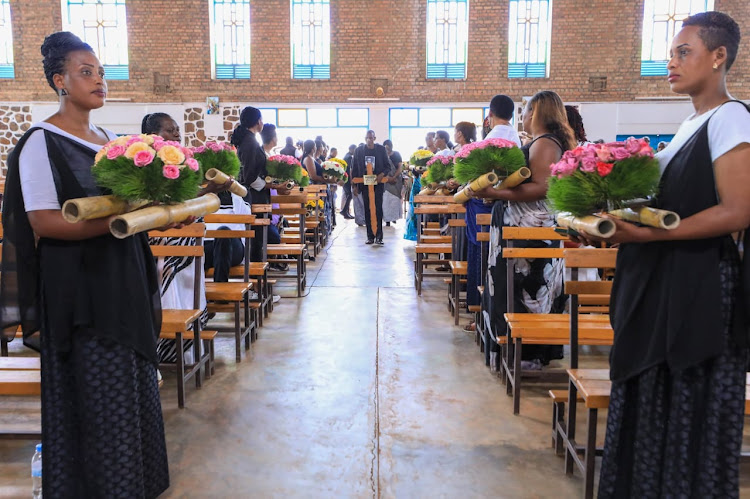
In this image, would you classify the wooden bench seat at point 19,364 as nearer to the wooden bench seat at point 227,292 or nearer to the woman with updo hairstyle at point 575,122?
the wooden bench seat at point 227,292

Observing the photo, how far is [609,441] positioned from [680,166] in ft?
3.14

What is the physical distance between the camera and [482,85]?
14602 millimetres

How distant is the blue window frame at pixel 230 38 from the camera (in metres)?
14.6

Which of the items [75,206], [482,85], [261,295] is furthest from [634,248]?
[482,85]

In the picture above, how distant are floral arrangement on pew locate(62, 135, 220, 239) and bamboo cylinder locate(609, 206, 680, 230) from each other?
1561mm

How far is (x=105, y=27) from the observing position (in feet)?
47.5

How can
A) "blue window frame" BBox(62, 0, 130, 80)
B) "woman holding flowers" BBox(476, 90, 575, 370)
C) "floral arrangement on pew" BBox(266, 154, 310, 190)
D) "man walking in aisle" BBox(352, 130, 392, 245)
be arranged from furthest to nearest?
"blue window frame" BBox(62, 0, 130, 80), "man walking in aisle" BBox(352, 130, 392, 245), "floral arrangement on pew" BBox(266, 154, 310, 190), "woman holding flowers" BBox(476, 90, 575, 370)

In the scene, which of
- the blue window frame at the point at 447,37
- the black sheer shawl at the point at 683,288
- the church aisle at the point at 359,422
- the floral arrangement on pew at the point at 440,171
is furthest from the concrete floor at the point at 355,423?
the blue window frame at the point at 447,37

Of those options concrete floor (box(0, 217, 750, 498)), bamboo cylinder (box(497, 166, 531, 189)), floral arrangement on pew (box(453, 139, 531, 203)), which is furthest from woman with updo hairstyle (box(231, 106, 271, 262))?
bamboo cylinder (box(497, 166, 531, 189))

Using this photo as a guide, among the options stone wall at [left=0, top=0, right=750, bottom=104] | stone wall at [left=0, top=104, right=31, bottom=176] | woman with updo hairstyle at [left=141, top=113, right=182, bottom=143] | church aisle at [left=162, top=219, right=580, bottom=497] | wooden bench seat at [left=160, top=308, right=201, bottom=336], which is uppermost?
stone wall at [left=0, top=0, right=750, bottom=104]

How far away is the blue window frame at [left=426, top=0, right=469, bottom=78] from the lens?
47.9ft

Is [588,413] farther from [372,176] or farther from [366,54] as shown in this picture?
[366,54]

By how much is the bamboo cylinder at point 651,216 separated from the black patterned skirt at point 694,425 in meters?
0.25

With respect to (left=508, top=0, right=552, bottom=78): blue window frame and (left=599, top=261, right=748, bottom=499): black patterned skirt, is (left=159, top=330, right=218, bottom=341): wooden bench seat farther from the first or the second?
(left=508, top=0, right=552, bottom=78): blue window frame
